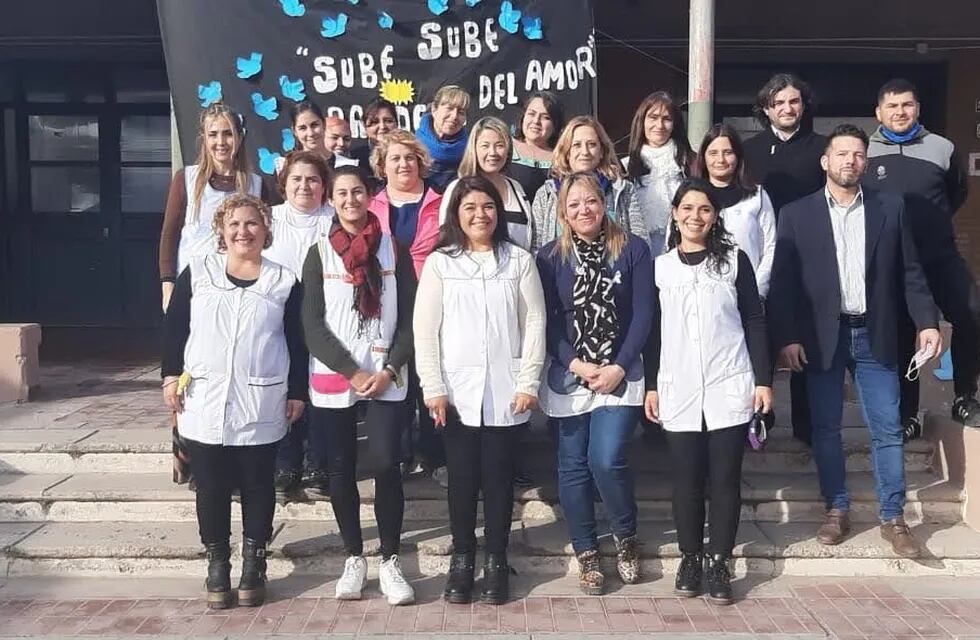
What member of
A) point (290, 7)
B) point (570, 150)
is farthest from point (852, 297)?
point (290, 7)

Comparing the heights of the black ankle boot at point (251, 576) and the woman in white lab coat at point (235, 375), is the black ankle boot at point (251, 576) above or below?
below

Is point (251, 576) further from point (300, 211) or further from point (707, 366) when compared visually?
point (707, 366)

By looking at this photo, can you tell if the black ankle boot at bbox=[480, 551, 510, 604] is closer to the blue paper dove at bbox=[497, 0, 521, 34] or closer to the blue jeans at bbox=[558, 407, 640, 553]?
the blue jeans at bbox=[558, 407, 640, 553]

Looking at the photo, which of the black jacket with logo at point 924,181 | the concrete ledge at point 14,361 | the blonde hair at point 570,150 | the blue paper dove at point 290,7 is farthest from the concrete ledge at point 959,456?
the concrete ledge at point 14,361

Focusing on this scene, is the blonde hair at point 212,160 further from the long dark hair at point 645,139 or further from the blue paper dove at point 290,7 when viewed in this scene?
the long dark hair at point 645,139

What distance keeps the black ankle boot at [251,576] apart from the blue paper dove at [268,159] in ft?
8.16

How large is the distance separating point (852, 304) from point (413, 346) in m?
2.01

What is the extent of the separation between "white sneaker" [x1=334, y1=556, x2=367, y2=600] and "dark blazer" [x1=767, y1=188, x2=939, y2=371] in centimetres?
211

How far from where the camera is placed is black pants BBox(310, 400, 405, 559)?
3.92 m

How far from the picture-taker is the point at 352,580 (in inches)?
161

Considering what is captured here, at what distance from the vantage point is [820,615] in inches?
156

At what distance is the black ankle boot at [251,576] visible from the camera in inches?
159

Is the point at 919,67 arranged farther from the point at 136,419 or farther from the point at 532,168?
the point at 136,419

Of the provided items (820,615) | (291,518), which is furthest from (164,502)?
(820,615)
